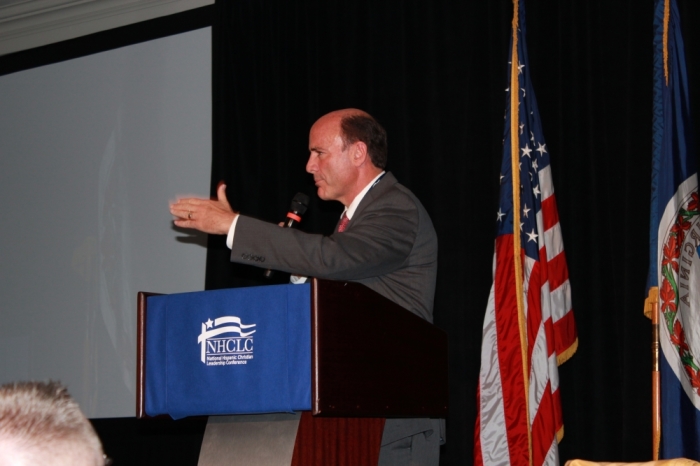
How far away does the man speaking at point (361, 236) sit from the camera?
7.45 feet

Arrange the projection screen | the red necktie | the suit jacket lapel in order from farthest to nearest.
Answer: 1. the projection screen
2. the red necktie
3. the suit jacket lapel

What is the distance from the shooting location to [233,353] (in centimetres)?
206

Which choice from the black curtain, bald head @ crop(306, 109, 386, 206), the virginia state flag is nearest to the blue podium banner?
bald head @ crop(306, 109, 386, 206)

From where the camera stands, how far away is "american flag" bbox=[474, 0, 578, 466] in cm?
372

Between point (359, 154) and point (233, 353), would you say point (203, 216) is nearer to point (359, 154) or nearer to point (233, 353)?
point (233, 353)

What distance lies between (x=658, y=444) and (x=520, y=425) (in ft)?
1.88

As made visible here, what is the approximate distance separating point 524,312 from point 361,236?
1647 millimetres

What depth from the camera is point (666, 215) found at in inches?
144

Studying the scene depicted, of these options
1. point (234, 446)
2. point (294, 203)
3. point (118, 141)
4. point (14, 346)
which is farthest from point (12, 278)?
point (234, 446)

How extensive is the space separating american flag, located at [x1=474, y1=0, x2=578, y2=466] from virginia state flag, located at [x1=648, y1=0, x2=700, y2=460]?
463 millimetres

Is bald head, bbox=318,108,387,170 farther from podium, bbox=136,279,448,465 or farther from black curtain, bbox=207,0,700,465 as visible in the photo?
black curtain, bbox=207,0,700,465

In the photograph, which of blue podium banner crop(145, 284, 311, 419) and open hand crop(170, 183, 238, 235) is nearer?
blue podium banner crop(145, 284, 311, 419)

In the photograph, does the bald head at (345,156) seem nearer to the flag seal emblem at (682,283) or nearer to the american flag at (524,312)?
the american flag at (524,312)

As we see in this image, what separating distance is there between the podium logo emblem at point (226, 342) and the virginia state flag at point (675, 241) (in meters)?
2.13
